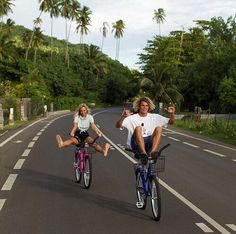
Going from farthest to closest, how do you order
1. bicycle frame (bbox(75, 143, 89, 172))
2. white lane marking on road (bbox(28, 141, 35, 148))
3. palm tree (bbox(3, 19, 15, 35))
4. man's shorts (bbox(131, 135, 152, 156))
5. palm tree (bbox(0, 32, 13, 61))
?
palm tree (bbox(3, 19, 15, 35)) < palm tree (bbox(0, 32, 13, 61)) < white lane marking on road (bbox(28, 141, 35, 148)) < bicycle frame (bbox(75, 143, 89, 172)) < man's shorts (bbox(131, 135, 152, 156))

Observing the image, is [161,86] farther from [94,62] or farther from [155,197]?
[155,197]

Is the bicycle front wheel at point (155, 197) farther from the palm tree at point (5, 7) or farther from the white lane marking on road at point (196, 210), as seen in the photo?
the palm tree at point (5, 7)

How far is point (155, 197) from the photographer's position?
274 inches

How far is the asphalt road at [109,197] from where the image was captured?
21.5ft

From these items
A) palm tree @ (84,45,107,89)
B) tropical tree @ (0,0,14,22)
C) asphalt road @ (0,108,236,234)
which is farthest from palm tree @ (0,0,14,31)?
asphalt road @ (0,108,236,234)

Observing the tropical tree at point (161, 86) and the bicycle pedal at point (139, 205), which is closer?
the bicycle pedal at point (139, 205)

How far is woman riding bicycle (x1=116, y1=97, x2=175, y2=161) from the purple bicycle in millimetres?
2116

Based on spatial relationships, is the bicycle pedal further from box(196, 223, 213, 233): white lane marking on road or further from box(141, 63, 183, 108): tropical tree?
box(141, 63, 183, 108): tropical tree

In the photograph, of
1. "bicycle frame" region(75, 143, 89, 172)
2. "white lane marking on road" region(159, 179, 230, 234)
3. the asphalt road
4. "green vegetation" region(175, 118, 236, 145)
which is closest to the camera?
"white lane marking on road" region(159, 179, 230, 234)

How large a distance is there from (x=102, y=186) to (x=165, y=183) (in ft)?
4.45

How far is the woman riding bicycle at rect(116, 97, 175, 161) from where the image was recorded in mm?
7285

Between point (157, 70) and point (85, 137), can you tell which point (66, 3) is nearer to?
point (157, 70)

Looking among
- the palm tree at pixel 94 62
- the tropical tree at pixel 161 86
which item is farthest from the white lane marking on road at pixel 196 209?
the palm tree at pixel 94 62

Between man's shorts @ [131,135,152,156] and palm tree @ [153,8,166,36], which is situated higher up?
palm tree @ [153,8,166,36]
